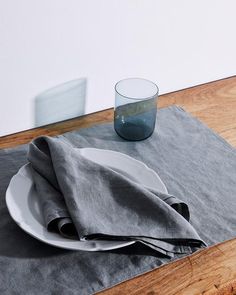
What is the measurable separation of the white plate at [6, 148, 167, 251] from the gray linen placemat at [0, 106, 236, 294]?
3cm

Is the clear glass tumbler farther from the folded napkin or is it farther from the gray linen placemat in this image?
the folded napkin

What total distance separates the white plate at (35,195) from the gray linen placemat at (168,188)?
0.03 m

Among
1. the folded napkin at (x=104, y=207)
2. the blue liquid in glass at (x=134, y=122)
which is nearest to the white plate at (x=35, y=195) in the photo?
the folded napkin at (x=104, y=207)

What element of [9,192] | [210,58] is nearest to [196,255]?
[9,192]

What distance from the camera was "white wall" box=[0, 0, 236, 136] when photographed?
0.96 metres

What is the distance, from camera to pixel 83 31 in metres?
1.02

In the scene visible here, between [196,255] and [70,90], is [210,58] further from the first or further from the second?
[196,255]

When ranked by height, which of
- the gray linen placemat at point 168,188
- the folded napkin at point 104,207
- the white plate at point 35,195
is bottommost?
the gray linen placemat at point 168,188

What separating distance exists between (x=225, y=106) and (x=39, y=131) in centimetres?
43

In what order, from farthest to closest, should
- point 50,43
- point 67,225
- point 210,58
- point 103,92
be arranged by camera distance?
1. point 210,58
2. point 103,92
3. point 50,43
4. point 67,225

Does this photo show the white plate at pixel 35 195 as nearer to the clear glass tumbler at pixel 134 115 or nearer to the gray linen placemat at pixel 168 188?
the gray linen placemat at pixel 168 188

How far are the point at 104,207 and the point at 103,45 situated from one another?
435 millimetres

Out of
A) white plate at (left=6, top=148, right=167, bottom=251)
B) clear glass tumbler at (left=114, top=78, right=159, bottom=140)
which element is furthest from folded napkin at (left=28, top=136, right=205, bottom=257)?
clear glass tumbler at (left=114, top=78, right=159, bottom=140)

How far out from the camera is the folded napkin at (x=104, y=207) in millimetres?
718
